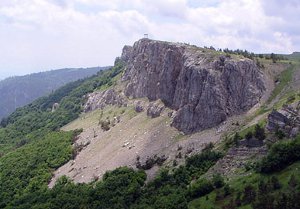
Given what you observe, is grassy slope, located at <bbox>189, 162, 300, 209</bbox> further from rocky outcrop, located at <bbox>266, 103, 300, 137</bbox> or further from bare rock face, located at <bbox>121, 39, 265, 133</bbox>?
bare rock face, located at <bbox>121, 39, 265, 133</bbox>

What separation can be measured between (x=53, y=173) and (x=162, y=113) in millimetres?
43211

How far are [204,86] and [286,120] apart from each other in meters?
34.7

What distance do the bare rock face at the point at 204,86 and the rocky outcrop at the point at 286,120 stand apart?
796 inches

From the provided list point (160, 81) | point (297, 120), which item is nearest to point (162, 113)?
point (160, 81)

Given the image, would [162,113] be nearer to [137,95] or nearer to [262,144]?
[137,95]

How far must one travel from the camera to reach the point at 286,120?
102 metres

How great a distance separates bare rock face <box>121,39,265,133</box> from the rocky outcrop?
20229mm

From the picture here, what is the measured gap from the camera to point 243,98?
12712cm

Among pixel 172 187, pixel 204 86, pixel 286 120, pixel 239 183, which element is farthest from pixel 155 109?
pixel 239 183

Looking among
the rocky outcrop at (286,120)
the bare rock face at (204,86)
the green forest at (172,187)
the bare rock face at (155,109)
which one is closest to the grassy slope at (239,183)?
the green forest at (172,187)

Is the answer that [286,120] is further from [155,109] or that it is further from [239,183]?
[155,109]

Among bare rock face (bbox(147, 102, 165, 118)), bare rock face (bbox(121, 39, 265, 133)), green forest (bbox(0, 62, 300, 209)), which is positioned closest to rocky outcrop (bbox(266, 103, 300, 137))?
green forest (bbox(0, 62, 300, 209))

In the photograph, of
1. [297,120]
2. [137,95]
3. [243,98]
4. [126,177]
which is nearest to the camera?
[297,120]

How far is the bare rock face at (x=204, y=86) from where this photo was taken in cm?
12744
